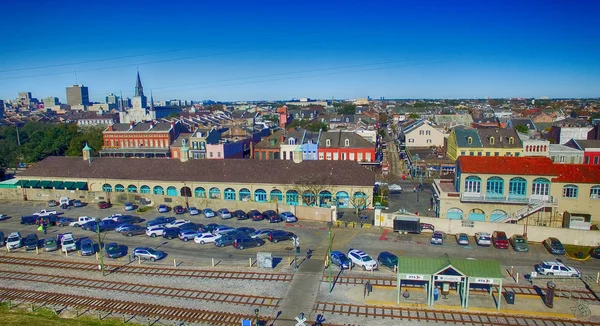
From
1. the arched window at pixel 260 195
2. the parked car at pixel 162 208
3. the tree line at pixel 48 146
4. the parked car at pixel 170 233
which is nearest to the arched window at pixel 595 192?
the arched window at pixel 260 195

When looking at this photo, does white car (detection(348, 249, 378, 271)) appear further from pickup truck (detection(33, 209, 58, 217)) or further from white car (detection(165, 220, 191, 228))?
pickup truck (detection(33, 209, 58, 217))

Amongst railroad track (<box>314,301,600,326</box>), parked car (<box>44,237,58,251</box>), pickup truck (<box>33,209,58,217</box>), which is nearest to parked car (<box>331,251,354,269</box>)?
railroad track (<box>314,301,600,326</box>)

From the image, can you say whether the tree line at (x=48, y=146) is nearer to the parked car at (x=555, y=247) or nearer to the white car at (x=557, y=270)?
the parked car at (x=555, y=247)

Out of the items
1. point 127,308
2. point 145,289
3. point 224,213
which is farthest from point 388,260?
point 224,213

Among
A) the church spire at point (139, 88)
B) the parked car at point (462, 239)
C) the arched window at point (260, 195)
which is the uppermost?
the church spire at point (139, 88)

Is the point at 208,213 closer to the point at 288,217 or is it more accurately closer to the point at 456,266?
the point at 288,217
